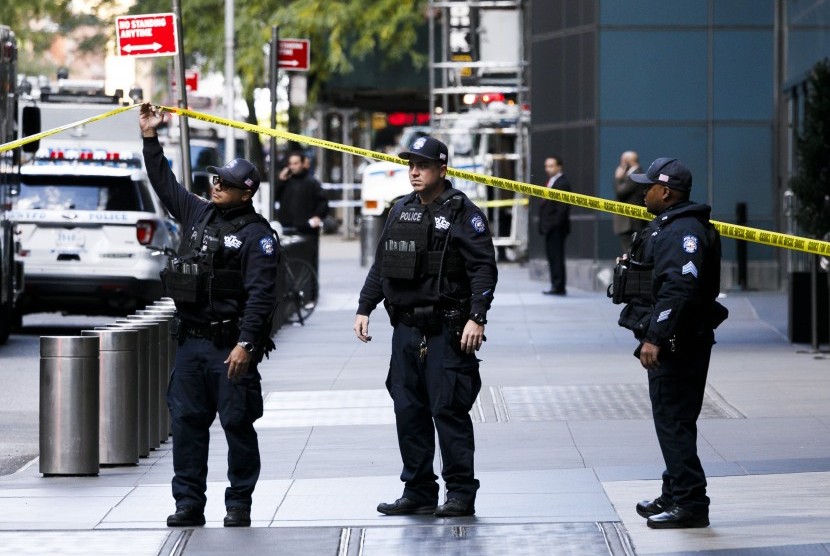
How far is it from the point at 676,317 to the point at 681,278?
0.58 ft

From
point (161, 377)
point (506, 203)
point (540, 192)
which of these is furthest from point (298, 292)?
point (506, 203)

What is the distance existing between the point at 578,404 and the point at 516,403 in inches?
18.4

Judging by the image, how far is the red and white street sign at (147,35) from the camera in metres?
15.5

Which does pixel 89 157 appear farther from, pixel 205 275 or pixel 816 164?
pixel 205 275

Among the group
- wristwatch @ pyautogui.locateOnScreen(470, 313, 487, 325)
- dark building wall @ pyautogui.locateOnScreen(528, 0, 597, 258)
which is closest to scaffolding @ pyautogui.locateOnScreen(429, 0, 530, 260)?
dark building wall @ pyautogui.locateOnScreen(528, 0, 597, 258)

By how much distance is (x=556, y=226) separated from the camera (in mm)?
22828

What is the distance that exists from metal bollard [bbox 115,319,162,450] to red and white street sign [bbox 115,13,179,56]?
17.4 feet

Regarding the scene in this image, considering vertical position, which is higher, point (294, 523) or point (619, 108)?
point (619, 108)

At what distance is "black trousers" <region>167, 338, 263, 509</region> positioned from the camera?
26.2ft

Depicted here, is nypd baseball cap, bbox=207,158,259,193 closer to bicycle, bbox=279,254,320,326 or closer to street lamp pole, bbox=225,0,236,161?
bicycle, bbox=279,254,320,326

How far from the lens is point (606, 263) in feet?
79.9

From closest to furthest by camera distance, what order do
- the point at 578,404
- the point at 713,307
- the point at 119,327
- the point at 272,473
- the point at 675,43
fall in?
the point at 713,307 < the point at 272,473 < the point at 119,327 < the point at 578,404 < the point at 675,43

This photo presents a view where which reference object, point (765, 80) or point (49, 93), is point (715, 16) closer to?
point (765, 80)

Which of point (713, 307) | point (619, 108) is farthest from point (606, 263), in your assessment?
point (713, 307)
